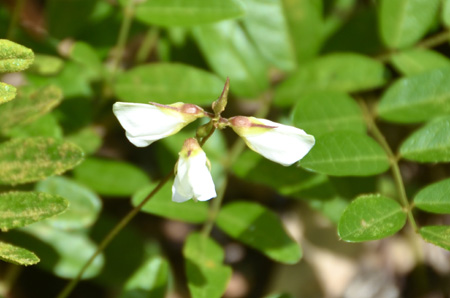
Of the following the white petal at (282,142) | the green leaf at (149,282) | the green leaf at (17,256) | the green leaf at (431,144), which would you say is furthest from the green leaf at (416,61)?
the green leaf at (17,256)

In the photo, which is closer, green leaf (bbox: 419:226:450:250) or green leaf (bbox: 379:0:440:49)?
green leaf (bbox: 419:226:450:250)

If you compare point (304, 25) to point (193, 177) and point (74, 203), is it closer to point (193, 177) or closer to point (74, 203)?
point (74, 203)

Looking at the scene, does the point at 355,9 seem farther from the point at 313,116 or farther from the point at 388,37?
the point at 313,116

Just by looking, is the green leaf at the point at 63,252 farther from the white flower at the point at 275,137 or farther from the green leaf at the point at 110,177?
the white flower at the point at 275,137

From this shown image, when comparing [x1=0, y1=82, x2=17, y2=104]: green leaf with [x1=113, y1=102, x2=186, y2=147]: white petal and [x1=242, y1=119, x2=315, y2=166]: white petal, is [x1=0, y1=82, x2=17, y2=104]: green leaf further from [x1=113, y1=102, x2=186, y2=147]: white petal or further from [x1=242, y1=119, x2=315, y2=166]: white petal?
[x1=242, y1=119, x2=315, y2=166]: white petal

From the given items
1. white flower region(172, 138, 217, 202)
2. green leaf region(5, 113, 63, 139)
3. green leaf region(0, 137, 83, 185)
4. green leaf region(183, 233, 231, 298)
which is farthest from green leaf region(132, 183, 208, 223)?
white flower region(172, 138, 217, 202)

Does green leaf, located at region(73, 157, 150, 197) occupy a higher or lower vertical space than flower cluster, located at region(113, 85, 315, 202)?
lower
